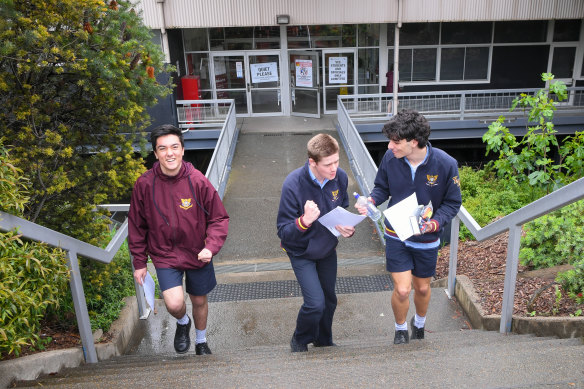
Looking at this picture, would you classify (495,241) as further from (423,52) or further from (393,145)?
(423,52)

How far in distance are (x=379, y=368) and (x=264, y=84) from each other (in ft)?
47.6

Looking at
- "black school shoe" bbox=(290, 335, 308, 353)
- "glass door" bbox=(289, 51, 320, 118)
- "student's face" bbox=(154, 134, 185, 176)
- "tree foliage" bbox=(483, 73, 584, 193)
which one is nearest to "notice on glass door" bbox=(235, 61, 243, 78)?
"glass door" bbox=(289, 51, 320, 118)

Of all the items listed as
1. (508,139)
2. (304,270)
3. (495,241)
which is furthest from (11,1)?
(508,139)

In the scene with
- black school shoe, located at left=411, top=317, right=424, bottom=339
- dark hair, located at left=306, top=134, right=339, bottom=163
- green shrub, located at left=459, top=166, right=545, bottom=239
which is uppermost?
dark hair, located at left=306, top=134, right=339, bottom=163

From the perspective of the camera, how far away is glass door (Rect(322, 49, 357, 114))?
1653 centimetres

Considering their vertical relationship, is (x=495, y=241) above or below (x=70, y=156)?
Result: below

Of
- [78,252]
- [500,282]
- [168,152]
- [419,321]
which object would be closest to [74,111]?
[168,152]

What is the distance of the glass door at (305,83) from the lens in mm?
16109

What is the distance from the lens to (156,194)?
378cm

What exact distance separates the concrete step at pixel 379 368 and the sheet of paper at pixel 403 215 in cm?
82

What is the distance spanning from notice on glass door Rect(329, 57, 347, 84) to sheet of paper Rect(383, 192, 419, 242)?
1345 centimetres

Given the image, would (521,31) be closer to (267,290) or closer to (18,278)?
(267,290)

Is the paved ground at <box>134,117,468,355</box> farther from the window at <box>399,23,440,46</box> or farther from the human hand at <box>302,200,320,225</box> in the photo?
the window at <box>399,23,440,46</box>

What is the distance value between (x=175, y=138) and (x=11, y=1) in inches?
55.2
